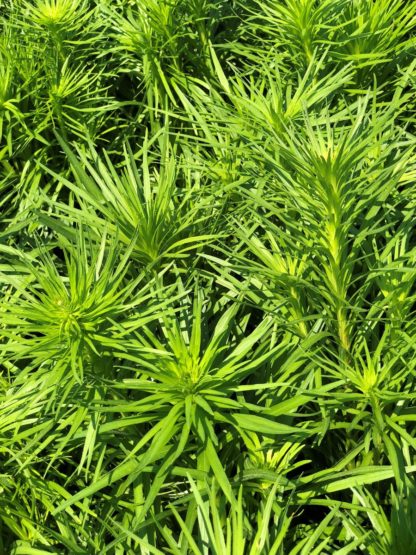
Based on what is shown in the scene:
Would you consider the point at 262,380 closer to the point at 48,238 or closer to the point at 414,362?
the point at 414,362

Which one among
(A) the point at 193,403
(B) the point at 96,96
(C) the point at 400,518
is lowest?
(C) the point at 400,518

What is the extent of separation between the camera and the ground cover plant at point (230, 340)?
2.12 ft

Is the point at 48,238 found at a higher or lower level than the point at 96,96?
lower

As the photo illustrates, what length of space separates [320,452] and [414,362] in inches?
7.4

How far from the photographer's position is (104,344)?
0.64 m

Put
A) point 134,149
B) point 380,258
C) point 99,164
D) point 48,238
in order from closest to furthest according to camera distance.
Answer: point 380,258, point 99,164, point 48,238, point 134,149

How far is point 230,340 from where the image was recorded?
0.81m

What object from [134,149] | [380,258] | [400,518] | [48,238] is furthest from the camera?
[134,149]

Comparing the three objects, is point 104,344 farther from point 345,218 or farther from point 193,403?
point 345,218

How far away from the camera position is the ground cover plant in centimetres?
65

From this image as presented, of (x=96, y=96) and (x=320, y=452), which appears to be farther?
(x=96, y=96)

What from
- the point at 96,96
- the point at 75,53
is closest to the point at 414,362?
the point at 96,96

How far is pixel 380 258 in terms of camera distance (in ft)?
2.44

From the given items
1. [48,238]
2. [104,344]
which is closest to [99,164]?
[48,238]
